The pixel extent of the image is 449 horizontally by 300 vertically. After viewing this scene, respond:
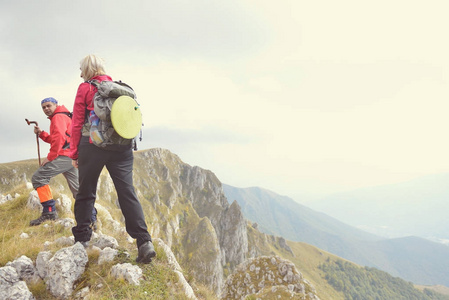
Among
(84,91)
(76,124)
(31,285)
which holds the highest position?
(84,91)

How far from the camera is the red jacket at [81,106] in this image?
4.95 meters

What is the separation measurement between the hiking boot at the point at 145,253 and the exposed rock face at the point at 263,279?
5.67m

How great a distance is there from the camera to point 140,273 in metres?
4.66

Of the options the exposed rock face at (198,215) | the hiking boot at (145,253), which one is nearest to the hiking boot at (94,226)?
the hiking boot at (145,253)

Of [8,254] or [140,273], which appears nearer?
[140,273]

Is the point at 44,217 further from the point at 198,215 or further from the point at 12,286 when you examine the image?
the point at 198,215

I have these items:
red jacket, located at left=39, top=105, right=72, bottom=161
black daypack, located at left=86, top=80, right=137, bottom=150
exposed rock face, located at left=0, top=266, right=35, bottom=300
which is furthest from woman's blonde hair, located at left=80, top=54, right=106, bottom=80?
exposed rock face, located at left=0, top=266, right=35, bottom=300

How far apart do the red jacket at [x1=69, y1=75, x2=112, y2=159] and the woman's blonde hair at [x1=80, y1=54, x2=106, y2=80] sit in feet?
0.47

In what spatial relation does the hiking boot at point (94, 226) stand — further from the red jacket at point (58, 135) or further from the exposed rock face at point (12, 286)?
the exposed rock face at point (12, 286)

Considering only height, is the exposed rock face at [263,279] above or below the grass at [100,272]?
below

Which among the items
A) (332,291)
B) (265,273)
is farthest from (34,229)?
(332,291)

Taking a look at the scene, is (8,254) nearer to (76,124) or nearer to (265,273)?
(76,124)

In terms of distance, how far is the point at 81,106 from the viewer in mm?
5027

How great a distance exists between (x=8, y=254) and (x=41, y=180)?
2.79 meters
